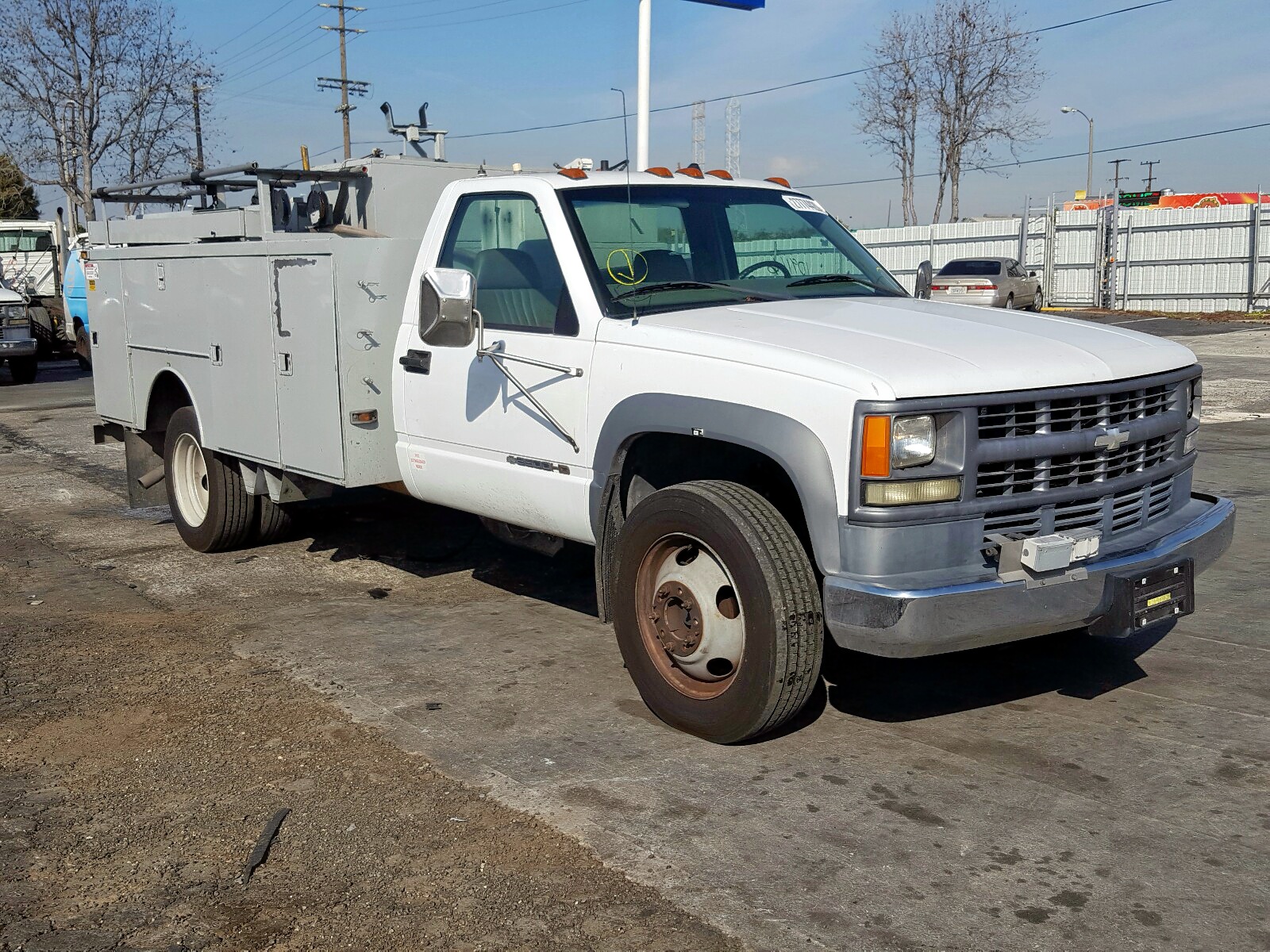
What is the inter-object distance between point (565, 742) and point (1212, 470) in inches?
279

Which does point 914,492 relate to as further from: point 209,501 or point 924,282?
point 209,501

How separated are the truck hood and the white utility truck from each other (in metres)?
0.02

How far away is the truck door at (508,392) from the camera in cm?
500

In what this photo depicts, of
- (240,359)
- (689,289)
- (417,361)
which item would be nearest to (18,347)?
(240,359)

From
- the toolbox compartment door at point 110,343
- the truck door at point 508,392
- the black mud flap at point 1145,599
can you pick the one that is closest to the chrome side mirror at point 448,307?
the truck door at point 508,392

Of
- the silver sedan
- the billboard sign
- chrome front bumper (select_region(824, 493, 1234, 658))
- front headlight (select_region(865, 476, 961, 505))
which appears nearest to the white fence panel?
→ the silver sedan

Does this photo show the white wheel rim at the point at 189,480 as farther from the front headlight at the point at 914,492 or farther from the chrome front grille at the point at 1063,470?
the chrome front grille at the point at 1063,470

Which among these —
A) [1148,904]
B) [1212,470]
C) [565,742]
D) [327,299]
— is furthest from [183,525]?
[1212,470]

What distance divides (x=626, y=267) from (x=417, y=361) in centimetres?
117

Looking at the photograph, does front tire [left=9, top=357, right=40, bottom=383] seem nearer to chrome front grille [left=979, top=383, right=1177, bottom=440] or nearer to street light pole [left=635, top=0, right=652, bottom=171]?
street light pole [left=635, top=0, right=652, bottom=171]

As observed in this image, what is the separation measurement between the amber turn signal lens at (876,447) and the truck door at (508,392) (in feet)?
4.53

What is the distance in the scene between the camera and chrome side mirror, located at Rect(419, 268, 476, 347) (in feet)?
15.4

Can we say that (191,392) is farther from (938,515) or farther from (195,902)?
(938,515)

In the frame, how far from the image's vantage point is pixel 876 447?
3832 mm
